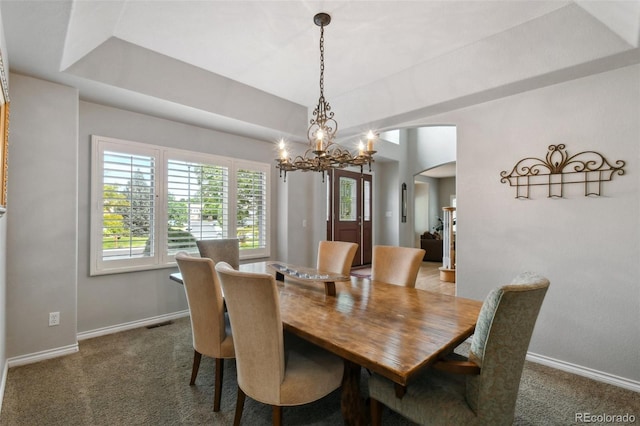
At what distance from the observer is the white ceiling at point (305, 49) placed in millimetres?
2113

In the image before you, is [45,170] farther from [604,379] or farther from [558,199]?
[604,379]

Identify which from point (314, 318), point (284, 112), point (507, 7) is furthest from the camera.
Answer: point (284, 112)

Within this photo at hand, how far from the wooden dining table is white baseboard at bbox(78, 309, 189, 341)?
2190 mm

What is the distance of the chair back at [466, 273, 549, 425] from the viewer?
1.16 m

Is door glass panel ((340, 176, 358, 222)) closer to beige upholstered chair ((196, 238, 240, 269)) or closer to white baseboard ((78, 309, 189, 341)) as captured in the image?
beige upholstered chair ((196, 238, 240, 269))

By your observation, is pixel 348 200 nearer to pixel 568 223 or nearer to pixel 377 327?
pixel 568 223

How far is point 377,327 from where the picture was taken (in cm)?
152

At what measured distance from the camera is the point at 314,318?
165 cm

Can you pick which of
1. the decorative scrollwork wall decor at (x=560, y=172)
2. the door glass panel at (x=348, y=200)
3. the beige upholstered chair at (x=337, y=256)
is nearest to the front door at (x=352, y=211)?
the door glass panel at (x=348, y=200)

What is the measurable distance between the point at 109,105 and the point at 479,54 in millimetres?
3698

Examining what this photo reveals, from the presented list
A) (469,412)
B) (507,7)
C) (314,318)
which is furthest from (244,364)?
(507,7)

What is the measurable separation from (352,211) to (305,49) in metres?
4.13

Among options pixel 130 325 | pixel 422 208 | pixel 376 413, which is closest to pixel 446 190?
pixel 422 208

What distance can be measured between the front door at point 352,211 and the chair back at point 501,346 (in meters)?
4.87
